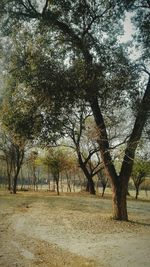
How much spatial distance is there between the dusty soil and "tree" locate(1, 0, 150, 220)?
230 centimetres

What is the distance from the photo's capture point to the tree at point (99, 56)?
16.4 m

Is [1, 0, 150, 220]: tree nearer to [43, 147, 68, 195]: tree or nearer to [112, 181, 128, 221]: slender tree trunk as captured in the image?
[112, 181, 128, 221]: slender tree trunk

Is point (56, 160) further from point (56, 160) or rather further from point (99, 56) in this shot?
point (99, 56)

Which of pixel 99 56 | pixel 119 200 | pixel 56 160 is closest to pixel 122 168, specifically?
pixel 119 200

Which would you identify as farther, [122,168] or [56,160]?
[56,160]

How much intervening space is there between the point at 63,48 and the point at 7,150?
148 feet

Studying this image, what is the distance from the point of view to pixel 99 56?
1736 centimetres

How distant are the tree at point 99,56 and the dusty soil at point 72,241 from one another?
2.30 metres

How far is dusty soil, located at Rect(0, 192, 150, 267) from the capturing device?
11.0 m

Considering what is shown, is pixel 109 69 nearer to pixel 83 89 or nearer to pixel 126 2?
pixel 83 89

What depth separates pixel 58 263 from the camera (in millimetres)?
10750

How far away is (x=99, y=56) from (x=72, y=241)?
28.6 ft

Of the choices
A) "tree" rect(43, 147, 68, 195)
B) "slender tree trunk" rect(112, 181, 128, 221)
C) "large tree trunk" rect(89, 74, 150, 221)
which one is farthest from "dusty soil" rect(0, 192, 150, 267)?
"tree" rect(43, 147, 68, 195)

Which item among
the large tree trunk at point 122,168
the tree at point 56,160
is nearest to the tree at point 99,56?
the large tree trunk at point 122,168
